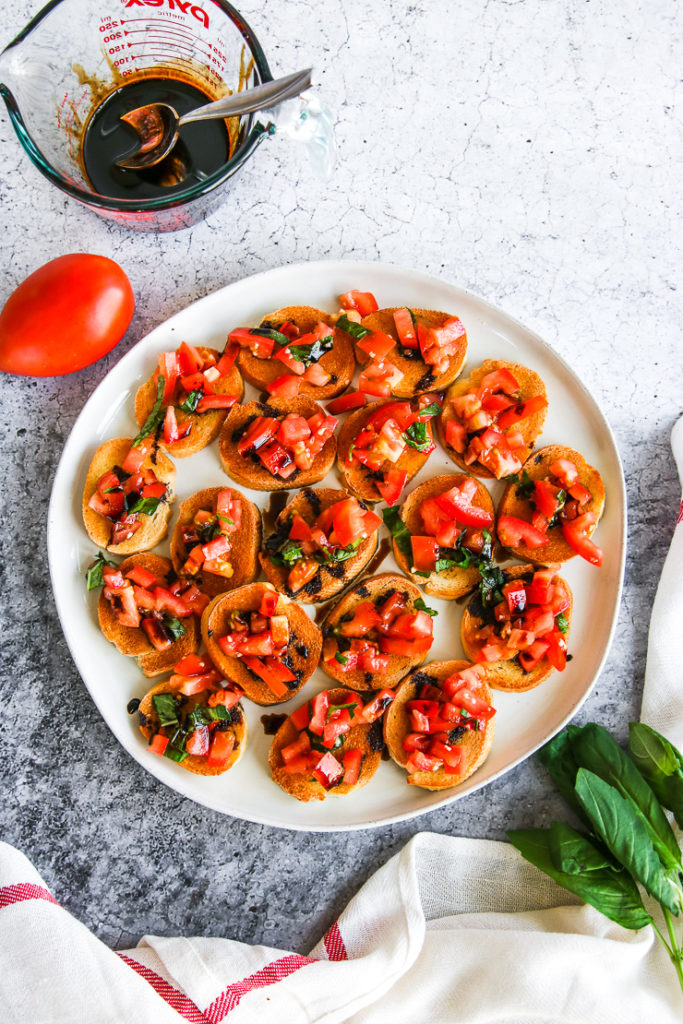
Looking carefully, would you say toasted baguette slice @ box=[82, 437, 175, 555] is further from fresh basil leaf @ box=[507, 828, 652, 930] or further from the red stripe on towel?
fresh basil leaf @ box=[507, 828, 652, 930]

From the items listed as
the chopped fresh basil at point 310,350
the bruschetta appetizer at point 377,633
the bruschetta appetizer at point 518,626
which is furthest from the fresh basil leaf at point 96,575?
the bruschetta appetizer at point 518,626

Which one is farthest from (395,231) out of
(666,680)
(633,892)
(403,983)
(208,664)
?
(403,983)

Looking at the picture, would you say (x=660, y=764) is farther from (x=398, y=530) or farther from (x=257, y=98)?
(x=257, y=98)

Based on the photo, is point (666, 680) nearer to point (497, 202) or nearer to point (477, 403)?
point (477, 403)

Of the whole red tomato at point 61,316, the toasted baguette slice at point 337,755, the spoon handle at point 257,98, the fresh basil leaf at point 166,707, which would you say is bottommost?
the toasted baguette slice at point 337,755

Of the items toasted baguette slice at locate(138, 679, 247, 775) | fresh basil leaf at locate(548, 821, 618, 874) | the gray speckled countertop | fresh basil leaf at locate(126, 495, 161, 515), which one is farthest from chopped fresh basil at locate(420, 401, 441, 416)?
fresh basil leaf at locate(548, 821, 618, 874)

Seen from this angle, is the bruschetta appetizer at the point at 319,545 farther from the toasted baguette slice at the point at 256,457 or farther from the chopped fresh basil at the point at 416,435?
the chopped fresh basil at the point at 416,435

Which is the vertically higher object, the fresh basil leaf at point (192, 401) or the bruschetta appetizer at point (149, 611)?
the fresh basil leaf at point (192, 401)

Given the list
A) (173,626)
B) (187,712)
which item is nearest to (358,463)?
(173,626)
